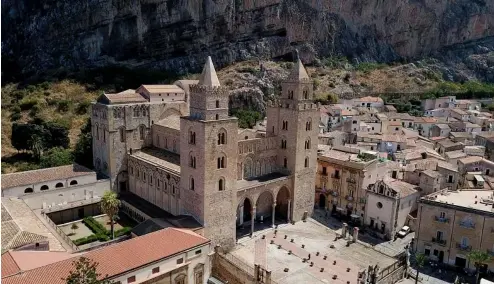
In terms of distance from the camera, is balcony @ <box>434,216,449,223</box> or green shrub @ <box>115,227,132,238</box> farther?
green shrub @ <box>115,227,132,238</box>

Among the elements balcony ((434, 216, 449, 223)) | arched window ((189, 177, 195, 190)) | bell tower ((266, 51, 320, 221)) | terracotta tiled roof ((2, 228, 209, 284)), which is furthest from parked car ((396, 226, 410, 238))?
arched window ((189, 177, 195, 190))

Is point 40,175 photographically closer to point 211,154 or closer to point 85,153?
point 85,153

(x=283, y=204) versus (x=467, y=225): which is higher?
(x=467, y=225)

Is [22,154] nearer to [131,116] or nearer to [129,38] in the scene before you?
[131,116]

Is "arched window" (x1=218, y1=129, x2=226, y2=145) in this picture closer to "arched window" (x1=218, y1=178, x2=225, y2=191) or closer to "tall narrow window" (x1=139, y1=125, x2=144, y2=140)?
"arched window" (x1=218, y1=178, x2=225, y2=191)

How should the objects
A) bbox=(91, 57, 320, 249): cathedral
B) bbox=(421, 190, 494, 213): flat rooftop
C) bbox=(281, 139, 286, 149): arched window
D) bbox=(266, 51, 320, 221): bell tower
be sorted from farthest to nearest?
bbox=(281, 139, 286, 149): arched window < bbox=(266, 51, 320, 221): bell tower < bbox=(421, 190, 494, 213): flat rooftop < bbox=(91, 57, 320, 249): cathedral

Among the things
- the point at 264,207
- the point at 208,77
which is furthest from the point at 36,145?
the point at 208,77

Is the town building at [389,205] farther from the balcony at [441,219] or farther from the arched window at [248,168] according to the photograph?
the arched window at [248,168]
